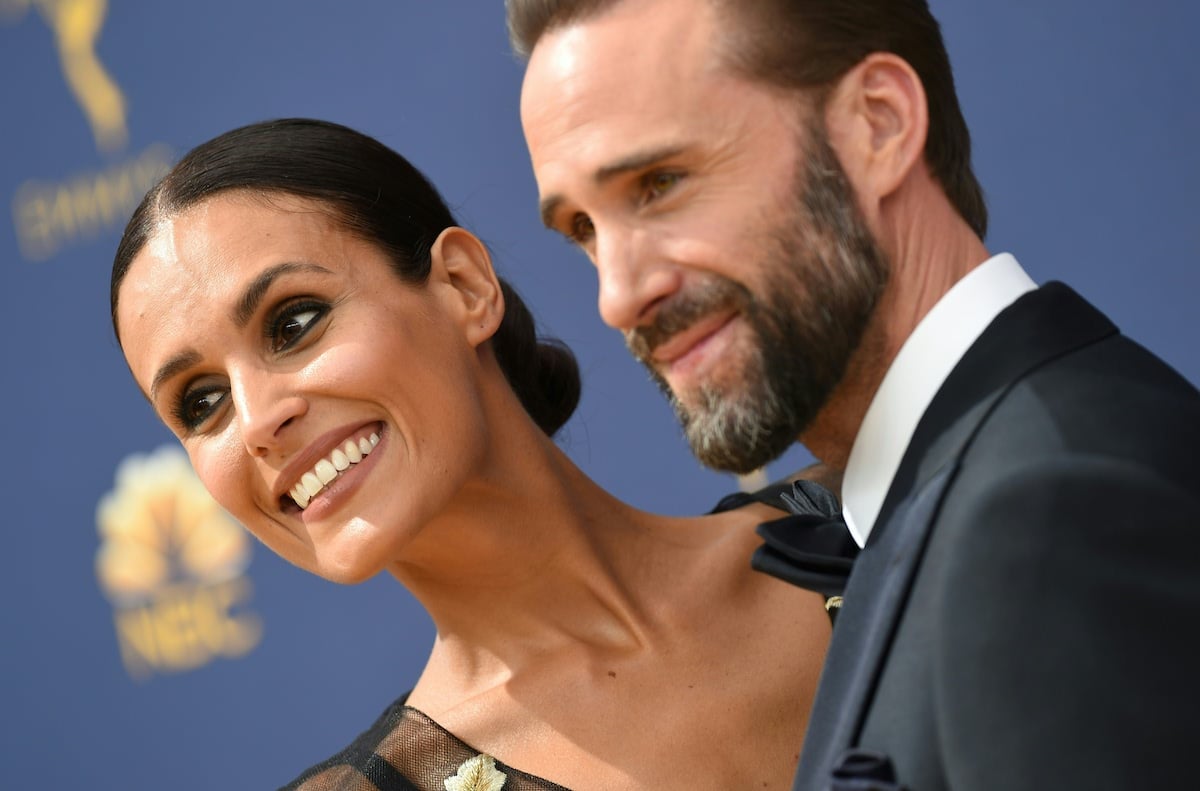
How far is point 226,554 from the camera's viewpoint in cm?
292

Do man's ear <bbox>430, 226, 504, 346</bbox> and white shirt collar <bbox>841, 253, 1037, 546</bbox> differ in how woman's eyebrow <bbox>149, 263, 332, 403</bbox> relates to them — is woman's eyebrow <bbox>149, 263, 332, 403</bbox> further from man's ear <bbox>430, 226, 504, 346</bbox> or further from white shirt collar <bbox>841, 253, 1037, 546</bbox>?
white shirt collar <bbox>841, 253, 1037, 546</bbox>

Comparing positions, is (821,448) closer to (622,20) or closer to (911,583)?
(911,583)

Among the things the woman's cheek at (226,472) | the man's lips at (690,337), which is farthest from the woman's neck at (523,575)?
the man's lips at (690,337)

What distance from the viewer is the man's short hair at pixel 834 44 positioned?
1.27 meters

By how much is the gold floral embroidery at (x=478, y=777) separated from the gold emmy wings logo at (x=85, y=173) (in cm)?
163

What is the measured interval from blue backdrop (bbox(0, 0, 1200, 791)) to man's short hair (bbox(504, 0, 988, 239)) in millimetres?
1188

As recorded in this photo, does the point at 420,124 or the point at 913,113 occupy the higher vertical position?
the point at 420,124

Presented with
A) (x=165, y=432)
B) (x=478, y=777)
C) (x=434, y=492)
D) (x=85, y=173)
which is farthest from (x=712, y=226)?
(x=85, y=173)

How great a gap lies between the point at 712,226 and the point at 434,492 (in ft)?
1.98

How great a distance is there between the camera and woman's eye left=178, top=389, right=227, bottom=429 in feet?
5.68

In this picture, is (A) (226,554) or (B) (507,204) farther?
(A) (226,554)

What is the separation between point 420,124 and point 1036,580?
206 cm

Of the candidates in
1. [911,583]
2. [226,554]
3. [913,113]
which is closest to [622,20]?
[913,113]

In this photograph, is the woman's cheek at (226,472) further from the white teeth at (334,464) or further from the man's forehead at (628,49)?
the man's forehead at (628,49)
